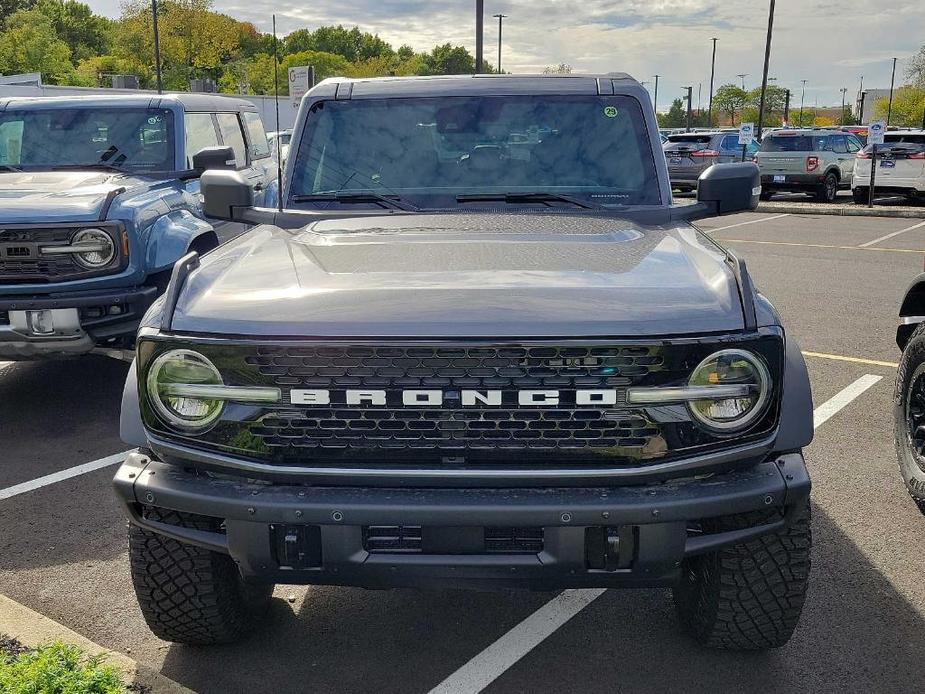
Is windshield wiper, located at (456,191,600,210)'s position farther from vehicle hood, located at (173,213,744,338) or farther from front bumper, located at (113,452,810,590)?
front bumper, located at (113,452,810,590)

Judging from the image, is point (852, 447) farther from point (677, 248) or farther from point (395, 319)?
point (395, 319)

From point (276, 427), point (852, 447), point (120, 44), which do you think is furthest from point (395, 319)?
point (120, 44)

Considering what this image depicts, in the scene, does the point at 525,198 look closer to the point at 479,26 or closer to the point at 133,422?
the point at 133,422

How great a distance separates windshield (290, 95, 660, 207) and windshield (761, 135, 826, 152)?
20.6 m

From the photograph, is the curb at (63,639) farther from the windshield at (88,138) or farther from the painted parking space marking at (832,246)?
the painted parking space marking at (832,246)

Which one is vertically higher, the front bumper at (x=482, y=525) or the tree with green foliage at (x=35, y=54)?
the tree with green foliage at (x=35, y=54)

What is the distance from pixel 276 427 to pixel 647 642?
158 cm

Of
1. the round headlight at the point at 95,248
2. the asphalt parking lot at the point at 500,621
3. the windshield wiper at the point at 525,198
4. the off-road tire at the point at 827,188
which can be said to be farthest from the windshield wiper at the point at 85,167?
the off-road tire at the point at 827,188

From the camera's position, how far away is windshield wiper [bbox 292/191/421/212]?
3.88 meters

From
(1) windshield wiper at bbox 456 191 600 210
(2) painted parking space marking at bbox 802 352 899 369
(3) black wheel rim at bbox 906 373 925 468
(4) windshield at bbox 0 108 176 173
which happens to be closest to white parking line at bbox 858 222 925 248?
(2) painted parking space marking at bbox 802 352 899 369

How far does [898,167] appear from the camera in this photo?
2127 centimetres

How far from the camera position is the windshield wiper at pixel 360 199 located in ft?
12.7

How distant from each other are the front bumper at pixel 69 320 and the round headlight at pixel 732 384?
4032mm

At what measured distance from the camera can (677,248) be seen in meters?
3.15
